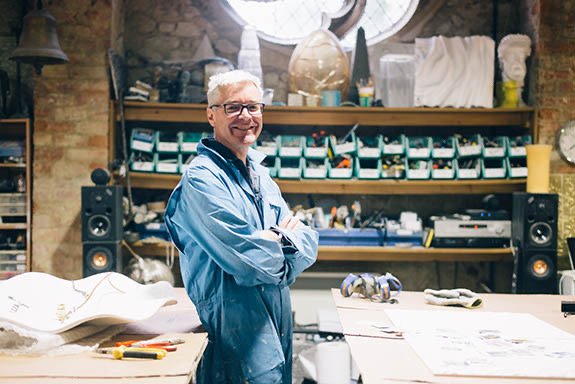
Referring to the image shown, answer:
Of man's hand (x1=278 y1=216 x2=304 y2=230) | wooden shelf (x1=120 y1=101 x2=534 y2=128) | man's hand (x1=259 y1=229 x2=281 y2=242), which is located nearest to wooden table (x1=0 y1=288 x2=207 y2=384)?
man's hand (x1=259 y1=229 x2=281 y2=242)

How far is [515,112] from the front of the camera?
14.2ft

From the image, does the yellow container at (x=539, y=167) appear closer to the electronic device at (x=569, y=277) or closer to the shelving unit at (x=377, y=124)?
the shelving unit at (x=377, y=124)

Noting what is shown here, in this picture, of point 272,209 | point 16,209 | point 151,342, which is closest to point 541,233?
point 272,209

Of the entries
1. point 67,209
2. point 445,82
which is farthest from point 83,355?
point 445,82

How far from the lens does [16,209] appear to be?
13.5ft

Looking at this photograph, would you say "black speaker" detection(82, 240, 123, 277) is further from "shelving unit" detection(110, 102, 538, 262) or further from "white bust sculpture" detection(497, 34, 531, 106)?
"white bust sculpture" detection(497, 34, 531, 106)

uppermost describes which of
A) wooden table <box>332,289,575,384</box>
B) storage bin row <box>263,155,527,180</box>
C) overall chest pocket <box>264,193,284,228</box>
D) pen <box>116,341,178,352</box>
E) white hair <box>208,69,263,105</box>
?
white hair <box>208,69,263,105</box>

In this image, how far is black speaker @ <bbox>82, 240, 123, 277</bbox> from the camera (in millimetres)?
3750

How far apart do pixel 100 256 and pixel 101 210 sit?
300 millimetres

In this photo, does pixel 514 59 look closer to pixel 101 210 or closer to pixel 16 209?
pixel 101 210

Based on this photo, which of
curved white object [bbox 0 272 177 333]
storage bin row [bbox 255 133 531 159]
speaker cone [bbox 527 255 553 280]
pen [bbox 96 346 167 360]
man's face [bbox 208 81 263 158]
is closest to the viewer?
pen [bbox 96 346 167 360]

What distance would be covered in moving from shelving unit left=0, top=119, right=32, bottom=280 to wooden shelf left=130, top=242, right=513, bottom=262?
78cm

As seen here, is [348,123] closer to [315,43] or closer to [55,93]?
[315,43]

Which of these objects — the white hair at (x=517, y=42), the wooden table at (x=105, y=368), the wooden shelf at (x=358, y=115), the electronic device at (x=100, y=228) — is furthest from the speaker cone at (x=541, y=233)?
the wooden table at (x=105, y=368)
